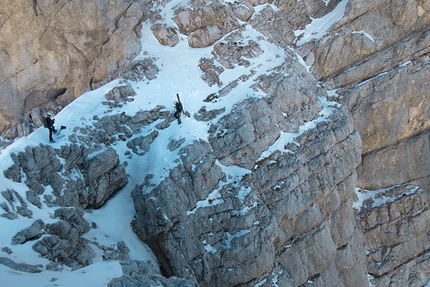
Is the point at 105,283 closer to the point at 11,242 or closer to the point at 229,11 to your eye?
the point at 11,242

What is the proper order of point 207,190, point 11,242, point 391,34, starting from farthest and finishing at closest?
point 391,34 < point 207,190 < point 11,242

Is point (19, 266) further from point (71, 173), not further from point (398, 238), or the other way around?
point (398, 238)

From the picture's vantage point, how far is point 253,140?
2298 centimetres

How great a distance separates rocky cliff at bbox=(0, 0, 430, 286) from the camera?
19.5 metres

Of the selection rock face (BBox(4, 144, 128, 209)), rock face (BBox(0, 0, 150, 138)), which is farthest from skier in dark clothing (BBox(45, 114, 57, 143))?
rock face (BBox(0, 0, 150, 138))

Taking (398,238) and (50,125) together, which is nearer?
(50,125)

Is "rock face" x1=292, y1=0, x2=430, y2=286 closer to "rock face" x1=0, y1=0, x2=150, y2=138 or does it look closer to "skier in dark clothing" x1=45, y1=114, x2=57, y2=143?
"rock face" x1=0, y1=0, x2=150, y2=138

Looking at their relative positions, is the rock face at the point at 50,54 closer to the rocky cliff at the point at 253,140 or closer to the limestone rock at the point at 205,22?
the rocky cliff at the point at 253,140

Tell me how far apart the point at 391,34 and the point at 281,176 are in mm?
17904

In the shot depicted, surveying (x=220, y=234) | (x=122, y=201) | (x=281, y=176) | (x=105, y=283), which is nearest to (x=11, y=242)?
(x=105, y=283)

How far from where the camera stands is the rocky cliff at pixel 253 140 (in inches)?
768

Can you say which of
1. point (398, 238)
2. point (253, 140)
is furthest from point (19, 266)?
point (398, 238)

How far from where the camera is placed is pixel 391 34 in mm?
30391

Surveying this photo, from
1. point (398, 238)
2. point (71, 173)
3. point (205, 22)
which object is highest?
point (205, 22)
